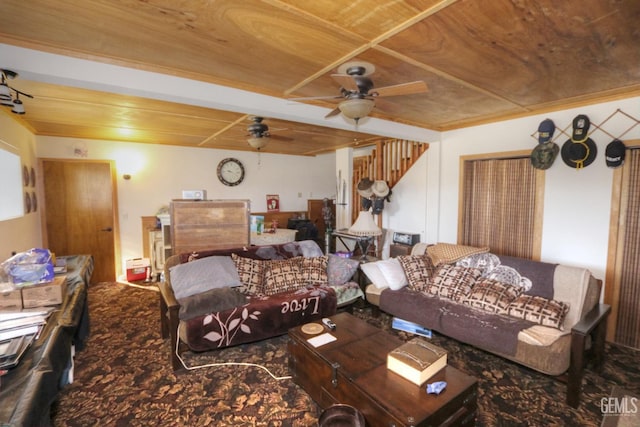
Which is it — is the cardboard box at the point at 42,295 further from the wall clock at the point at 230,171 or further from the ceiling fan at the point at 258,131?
the wall clock at the point at 230,171

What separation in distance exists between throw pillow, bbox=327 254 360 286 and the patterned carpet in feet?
2.61

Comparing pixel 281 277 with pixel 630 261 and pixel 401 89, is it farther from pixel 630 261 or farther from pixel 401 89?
pixel 630 261

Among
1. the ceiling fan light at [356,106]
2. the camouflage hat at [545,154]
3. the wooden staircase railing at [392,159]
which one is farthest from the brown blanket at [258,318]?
the camouflage hat at [545,154]

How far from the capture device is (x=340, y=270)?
3346mm

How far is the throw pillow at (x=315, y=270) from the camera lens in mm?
3203

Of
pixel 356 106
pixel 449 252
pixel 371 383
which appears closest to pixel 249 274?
pixel 371 383

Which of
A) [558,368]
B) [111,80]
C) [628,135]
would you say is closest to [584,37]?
[628,135]

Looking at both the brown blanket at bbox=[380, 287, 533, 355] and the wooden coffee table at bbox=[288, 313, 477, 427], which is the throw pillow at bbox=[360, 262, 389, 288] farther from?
the wooden coffee table at bbox=[288, 313, 477, 427]

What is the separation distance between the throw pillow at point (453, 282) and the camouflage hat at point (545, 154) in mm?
1327

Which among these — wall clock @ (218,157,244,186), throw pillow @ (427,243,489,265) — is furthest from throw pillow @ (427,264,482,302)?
wall clock @ (218,157,244,186)

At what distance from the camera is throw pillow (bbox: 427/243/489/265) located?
310 cm

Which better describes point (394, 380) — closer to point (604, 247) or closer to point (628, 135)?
point (604, 247)

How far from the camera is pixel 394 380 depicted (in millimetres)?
1644

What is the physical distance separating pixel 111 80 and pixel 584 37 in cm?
290
